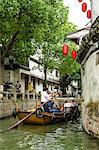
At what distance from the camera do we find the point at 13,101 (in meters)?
22.4

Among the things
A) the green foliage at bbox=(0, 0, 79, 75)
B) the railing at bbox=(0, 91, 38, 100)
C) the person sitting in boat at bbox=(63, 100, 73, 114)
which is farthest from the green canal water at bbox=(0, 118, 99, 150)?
the green foliage at bbox=(0, 0, 79, 75)

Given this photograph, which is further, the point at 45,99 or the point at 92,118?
the point at 45,99

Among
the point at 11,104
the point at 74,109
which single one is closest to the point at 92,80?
the point at 74,109

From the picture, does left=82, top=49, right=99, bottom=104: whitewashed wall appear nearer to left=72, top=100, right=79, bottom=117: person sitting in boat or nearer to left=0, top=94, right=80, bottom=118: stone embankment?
left=0, top=94, right=80, bottom=118: stone embankment

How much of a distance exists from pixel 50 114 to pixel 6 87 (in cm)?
884

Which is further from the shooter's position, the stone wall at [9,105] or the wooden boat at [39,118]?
the stone wall at [9,105]

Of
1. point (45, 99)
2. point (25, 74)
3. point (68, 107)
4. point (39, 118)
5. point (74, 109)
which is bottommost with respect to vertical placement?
point (39, 118)

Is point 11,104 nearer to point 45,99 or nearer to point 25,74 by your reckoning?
point 45,99

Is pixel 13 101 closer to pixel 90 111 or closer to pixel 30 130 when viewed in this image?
pixel 30 130

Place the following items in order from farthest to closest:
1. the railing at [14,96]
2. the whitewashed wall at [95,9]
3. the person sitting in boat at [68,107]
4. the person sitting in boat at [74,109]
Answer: the railing at [14,96], the person sitting in boat at [74,109], the person sitting in boat at [68,107], the whitewashed wall at [95,9]

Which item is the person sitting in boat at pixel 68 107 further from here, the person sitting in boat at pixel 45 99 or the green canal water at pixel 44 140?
the green canal water at pixel 44 140

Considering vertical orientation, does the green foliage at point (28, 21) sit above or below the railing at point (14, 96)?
Answer: above

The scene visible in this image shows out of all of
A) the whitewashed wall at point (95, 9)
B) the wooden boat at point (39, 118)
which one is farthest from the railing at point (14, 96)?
the whitewashed wall at point (95, 9)

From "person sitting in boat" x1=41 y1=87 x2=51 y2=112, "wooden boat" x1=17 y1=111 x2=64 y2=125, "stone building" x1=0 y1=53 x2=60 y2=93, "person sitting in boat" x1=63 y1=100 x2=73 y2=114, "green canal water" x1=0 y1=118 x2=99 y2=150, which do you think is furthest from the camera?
"stone building" x1=0 y1=53 x2=60 y2=93
